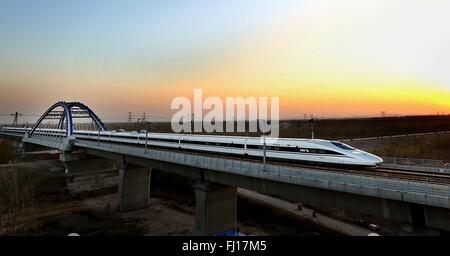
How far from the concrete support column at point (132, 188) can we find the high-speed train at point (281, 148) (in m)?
7.27

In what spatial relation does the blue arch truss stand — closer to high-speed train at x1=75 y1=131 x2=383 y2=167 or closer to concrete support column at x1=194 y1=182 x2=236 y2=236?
high-speed train at x1=75 y1=131 x2=383 y2=167

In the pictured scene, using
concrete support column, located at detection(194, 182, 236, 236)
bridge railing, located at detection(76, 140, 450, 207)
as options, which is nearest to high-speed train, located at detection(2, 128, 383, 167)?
bridge railing, located at detection(76, 140, 450, 207)

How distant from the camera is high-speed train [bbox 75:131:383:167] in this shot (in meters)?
26.9

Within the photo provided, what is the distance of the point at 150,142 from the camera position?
5366 cm

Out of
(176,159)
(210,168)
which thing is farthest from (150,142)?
(210,168)

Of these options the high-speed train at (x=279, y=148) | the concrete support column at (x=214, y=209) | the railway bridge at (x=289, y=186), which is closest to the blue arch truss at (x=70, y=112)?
the railway bridge at (x=289, y=186)

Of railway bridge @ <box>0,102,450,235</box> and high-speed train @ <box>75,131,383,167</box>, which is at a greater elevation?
high-speed train @ <box>75,131,383,167</box>

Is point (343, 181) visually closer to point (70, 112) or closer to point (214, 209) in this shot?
point (214, 209)

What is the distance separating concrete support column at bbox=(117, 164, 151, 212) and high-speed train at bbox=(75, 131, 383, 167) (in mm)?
7267

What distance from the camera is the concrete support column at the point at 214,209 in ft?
119

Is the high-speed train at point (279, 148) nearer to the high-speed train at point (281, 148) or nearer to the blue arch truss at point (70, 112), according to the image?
the high-speed train at point (281, 148)
